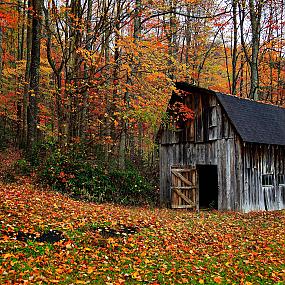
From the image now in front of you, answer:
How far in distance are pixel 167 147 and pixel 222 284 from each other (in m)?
13.1

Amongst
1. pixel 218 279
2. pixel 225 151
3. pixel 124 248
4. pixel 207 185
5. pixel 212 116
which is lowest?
pixel 218 279

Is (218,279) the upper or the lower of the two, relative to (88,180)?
lower

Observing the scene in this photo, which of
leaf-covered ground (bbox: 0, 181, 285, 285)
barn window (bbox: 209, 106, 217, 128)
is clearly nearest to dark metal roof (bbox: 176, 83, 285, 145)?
barn window (bbox: 209, 106, 217, 128)

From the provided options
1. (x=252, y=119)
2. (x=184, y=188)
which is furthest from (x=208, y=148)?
(x=252, y=119)

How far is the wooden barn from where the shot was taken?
1631cm

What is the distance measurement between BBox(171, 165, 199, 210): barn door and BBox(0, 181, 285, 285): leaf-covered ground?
453cm

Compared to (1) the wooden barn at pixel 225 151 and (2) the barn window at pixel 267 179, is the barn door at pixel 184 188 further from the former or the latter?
(2) the barn window at pixel 267 179

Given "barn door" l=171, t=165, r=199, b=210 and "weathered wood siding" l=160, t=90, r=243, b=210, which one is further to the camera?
"barn door" l=171, t=165, r=199, b=210

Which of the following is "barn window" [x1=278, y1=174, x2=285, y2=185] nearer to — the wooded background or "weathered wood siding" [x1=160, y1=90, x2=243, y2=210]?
"weathered wood siding" [x1=160, y1=90, x2=243, y2=210]

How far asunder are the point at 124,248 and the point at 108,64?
9.70m

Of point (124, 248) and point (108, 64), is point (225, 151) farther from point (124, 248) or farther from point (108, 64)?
point (124, 248)

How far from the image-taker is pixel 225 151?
16578 mm

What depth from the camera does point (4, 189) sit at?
12.5 meters

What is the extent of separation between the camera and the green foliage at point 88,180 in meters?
15.4
